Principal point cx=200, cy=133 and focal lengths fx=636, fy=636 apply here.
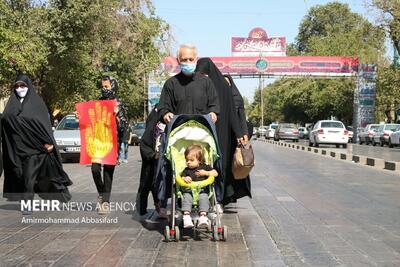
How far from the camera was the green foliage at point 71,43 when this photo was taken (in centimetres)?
2202

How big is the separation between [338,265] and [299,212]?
3.18 m

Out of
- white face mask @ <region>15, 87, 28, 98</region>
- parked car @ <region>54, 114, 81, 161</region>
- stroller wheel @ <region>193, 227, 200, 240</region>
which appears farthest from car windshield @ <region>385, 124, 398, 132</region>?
stroller wheel @ <region>193, 227, 200, 240</region>

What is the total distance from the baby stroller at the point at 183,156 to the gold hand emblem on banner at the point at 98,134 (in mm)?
1967

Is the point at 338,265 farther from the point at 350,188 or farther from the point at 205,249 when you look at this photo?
the point at 350,188

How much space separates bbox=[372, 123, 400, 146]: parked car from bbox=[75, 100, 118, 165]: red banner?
119ft

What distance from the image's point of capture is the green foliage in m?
22.0

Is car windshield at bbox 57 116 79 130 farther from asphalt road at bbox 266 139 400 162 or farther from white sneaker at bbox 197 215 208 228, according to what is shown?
white sneaker at bbox 197 215 208 228

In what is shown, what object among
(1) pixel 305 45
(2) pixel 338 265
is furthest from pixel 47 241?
(1) pixel 305 45

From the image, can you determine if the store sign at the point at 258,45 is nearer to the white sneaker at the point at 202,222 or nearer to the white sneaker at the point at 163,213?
the white sneaker at the point at 163,213

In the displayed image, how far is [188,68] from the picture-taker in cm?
656

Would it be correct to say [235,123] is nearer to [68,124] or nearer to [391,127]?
[68,124]

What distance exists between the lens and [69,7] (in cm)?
2527

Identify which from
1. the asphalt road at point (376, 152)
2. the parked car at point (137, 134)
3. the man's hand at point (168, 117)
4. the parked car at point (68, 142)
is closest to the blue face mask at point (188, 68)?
the man's hand at point (168, 117)

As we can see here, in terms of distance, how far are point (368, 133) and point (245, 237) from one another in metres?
43.3
